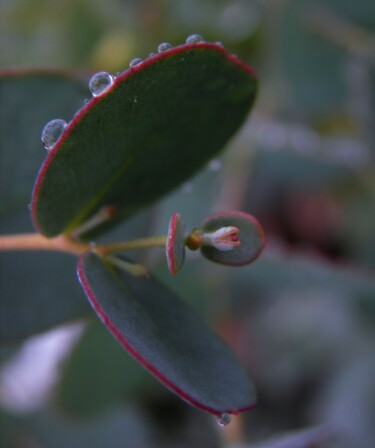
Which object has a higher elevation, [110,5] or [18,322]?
[18,322]

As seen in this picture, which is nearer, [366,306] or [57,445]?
[57,445]

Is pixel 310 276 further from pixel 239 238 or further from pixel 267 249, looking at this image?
pixel 239 238

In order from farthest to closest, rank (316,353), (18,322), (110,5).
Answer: (110,5) → (316,353) → (18,322)

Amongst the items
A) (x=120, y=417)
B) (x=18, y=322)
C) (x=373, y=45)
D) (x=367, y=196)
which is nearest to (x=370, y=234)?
(x=367, y=196)

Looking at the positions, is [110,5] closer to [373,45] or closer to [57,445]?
[373,45]

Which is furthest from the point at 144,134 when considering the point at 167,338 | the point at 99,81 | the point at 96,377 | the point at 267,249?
the point at 267,249

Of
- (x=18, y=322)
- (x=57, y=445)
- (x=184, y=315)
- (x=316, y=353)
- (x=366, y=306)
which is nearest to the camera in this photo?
(x=184, y=315)

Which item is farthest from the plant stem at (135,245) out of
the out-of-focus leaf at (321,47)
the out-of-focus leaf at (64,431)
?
the out-of-focus leaf at (321,47)

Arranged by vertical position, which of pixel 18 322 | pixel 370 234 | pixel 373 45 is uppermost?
pixel 373 45
